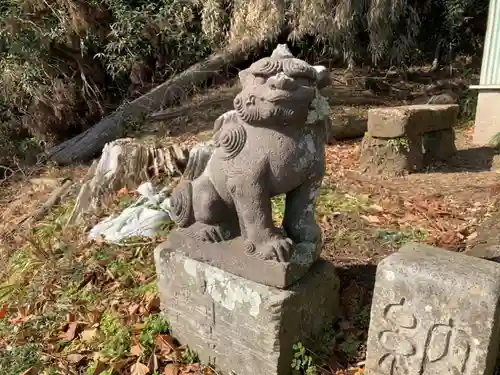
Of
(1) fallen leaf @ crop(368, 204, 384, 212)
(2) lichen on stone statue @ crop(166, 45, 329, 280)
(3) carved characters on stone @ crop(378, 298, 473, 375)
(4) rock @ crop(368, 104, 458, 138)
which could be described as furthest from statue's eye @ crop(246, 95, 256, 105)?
(4) rock @ crop(368, 104, 458, 138)

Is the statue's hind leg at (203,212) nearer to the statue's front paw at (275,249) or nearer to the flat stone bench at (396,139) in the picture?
the statue's front paw at (275,249)

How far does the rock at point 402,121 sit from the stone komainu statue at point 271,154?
121 inches

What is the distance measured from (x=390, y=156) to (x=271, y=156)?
3351 millimetres

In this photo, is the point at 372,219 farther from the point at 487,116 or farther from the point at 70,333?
the point at 487,116

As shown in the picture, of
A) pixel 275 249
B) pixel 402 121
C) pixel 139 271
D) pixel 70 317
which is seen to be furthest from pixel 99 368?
pixel 402 121

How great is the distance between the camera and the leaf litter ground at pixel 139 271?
2.63 meters

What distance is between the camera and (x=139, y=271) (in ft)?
10.9

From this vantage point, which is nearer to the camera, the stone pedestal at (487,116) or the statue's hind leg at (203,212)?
the statue's hind leg at (203,212)

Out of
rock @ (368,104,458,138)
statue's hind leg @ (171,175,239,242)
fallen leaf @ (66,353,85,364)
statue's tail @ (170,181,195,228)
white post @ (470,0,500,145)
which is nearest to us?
statue's hind leg @ (171,175,239,242)

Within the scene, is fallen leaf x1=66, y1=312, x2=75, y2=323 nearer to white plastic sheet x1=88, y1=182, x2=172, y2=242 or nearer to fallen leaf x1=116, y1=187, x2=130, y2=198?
white plastic sheet x1=88, y1=182, x2=172, y2=242

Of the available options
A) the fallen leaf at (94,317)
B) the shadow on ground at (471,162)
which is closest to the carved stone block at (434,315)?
the fallen leaf at (94,317)

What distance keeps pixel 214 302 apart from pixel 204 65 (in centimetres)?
640

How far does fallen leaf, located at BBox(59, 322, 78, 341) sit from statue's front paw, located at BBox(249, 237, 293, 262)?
1415 millimetres

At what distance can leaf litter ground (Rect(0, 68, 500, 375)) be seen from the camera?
2627 millimetres
